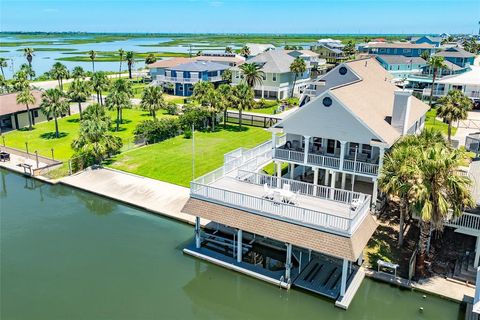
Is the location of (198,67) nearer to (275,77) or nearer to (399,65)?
(275,77)

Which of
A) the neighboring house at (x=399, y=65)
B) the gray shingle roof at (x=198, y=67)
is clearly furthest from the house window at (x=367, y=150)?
the neighboring house at (x=399, y=65)

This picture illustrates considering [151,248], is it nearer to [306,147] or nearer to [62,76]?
[306,147]

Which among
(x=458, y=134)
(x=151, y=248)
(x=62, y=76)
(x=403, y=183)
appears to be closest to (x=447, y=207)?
(x=403, y=183)

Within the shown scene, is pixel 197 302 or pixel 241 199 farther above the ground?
pixel 241 199

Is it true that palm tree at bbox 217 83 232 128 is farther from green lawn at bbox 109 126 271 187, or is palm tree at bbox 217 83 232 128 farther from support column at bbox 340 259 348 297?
support column at bbox 340 259 348 297

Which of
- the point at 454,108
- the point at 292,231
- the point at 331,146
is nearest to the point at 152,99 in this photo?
the point at 331,146

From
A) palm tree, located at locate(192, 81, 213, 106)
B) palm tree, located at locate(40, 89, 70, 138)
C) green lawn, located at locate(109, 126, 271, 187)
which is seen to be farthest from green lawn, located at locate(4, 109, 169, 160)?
palm tree, located at locate(192, 81, 213, 106)
